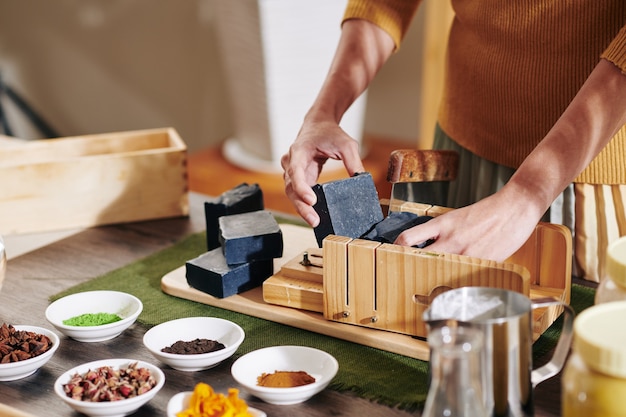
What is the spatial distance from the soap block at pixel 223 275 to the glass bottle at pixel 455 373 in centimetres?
61

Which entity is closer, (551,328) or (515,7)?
(551,328)

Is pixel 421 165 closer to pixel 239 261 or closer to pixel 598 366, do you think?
pixel 239 261

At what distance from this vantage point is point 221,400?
3.21ft

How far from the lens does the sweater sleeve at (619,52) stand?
1.25 meters

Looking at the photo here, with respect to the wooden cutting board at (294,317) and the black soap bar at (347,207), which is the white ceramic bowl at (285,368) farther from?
the black soap bar at (347,207)

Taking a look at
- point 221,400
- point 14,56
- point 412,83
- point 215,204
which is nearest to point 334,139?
point 215,204

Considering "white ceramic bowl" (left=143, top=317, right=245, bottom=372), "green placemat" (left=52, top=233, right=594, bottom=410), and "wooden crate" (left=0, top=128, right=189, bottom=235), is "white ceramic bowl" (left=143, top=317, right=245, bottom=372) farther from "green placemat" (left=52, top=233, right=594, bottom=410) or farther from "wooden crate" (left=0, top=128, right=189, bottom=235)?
"wooden crate" (left=0, top=128, right=189, bottom=235)

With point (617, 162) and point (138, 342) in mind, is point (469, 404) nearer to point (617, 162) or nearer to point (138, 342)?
point (138, 342)

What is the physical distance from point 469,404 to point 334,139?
0.78m

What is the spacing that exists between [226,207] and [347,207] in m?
0.34

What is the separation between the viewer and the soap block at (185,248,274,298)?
1400 mm

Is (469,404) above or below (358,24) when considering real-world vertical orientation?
below

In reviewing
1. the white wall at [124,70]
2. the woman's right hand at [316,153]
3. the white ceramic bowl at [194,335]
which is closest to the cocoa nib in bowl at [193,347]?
the white ceramic bowl at [194,335]

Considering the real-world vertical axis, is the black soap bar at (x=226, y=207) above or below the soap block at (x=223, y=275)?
above
